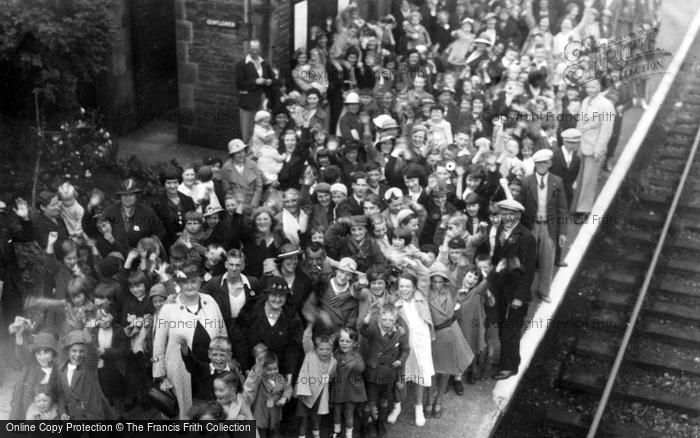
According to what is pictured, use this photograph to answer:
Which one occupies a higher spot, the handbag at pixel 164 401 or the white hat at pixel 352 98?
the white hat at pixel 352 98

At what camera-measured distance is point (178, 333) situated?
290 inches

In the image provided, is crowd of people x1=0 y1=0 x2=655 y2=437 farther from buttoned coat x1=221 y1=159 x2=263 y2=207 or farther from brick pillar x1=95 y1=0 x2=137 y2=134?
brick pillar x1=95 y1=0 x2=137 y2=134

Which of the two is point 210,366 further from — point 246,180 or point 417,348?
point 246,180

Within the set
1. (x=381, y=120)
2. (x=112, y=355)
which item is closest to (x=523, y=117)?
(x=381, y=120)

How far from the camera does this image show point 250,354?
7.64 meters

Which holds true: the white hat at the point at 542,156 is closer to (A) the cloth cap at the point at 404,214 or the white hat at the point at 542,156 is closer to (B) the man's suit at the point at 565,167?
(B) the man's suit at the point at 565,167

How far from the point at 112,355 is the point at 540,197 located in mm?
4927

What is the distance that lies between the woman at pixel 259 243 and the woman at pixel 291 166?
5.48ft

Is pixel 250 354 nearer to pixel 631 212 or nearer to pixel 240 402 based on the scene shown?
pixel 240 402

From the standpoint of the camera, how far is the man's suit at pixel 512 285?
357 inches

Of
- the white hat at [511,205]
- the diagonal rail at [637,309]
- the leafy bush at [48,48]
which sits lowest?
the diagonal rail at [637,309]

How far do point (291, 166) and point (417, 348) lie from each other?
288cm

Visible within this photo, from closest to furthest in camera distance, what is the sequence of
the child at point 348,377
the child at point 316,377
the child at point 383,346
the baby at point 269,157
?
1. the child at point 316,377
2. the child at point 348,377
3. the child at point 383,346
4. the baby at point 269,157

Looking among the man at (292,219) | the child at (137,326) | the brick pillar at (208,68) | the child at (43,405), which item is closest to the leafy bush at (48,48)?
the brick pillar at (208,68)
